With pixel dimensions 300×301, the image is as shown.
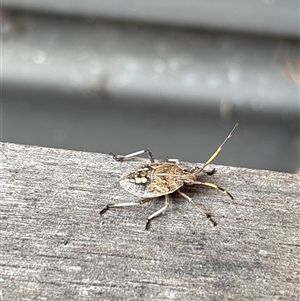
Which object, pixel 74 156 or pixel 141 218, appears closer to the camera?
pixel 141 218

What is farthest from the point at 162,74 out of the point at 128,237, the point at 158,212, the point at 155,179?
the point at 128,237

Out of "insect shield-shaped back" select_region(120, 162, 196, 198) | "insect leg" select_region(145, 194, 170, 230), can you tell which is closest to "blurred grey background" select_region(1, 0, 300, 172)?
"insect shield-shaped back" select_region(120, 162, 196, 198)

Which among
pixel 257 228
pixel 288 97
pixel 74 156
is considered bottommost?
pixel 257 228

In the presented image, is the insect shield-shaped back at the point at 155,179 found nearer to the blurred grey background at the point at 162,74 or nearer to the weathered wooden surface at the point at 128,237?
the weathered wooden surface at the point at 128,237

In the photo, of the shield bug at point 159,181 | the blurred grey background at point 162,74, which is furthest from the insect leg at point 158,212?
the blurred grey background at point 162,74

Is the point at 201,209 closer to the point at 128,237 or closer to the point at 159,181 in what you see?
the point at 128,237

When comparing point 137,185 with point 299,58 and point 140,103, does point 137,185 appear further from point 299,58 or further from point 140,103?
point 299,58

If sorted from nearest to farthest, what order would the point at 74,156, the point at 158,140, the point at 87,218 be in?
the point at 87,218 < the point at 74,156 < the point at 158,140

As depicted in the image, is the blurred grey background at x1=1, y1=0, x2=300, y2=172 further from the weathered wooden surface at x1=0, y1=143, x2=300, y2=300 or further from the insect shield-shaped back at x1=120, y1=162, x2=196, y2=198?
the weathered wooden surface at x1=0, y1=143, x2=300, y2=300

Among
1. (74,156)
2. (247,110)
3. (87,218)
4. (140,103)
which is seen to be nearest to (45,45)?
(140,103)
